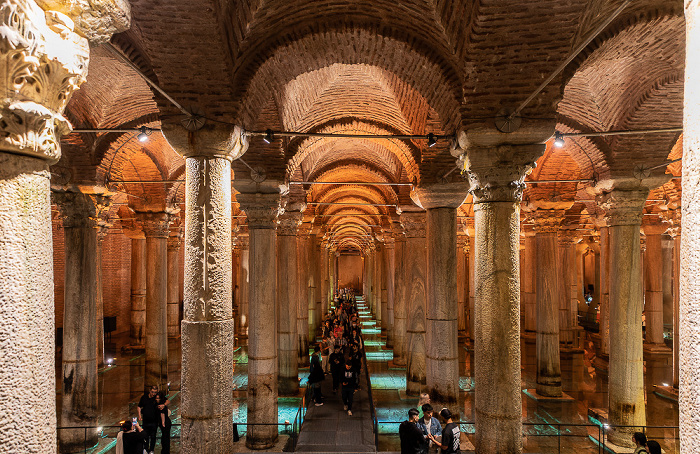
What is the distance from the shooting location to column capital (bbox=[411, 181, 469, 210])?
351 inches

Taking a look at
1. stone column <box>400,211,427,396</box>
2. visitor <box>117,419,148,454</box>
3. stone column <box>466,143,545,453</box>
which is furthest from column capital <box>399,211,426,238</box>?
visitor <box>117,419,148,454</box>

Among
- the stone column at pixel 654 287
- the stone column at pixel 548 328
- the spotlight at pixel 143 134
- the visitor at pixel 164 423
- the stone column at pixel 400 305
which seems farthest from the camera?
the stone column at pixel 654 287

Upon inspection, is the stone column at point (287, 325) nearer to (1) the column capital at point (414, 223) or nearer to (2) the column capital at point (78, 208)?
(1) the column capital at point (414, 223)

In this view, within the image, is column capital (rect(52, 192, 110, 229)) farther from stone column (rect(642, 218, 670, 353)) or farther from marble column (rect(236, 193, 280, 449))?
stone column (rect(642, 218, 670, 353))

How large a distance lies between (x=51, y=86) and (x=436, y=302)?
298 inches

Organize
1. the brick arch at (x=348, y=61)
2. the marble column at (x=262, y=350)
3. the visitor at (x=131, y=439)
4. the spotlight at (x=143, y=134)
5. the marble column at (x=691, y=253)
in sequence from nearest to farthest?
the marble column at (x=691, y=253) < the brick arch at (x=348, y=61) < the visitor at (x=131, y=439) < the spotlight at (x=143, y=134) < the marble column at (x=262, y=350)

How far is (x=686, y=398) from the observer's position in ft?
5.55

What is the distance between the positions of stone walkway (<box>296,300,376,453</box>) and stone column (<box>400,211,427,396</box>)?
4.33ft

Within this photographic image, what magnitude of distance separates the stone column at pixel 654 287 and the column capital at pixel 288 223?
10851mm

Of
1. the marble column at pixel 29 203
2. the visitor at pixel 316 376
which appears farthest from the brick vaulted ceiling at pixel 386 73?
the visitor at pixel 316 376

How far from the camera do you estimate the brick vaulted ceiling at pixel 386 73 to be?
491 cm

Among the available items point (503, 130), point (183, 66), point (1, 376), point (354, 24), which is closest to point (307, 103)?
point (354, 24)

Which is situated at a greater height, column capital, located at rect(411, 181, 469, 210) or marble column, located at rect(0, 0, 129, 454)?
column capital, located at rect(411, 181, 469, 210)

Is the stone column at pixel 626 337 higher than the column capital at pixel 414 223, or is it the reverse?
the column capital at pixel 414 223
